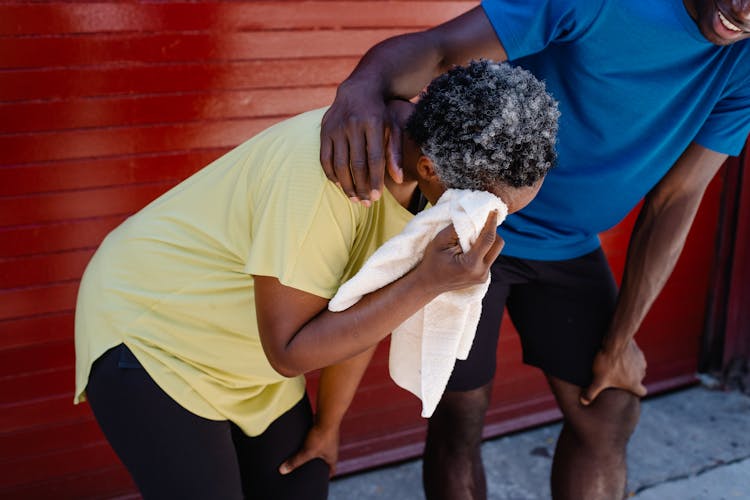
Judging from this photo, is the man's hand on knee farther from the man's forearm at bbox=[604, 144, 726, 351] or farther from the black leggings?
the black leggings

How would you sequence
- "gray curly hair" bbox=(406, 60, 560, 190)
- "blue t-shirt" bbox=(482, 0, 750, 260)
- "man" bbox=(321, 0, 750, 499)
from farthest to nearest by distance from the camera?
"blue t-shirt" bbox=(482, 0, 750, 260) < "man" bbox=(321, 0, 750, 499) < "gray curly hair" bbox=(406, 60, 560, 190)

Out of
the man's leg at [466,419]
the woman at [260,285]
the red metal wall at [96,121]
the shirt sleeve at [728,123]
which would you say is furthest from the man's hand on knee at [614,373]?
the red metal wall at [96,121]

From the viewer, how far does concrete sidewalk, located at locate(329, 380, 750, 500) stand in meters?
3.66

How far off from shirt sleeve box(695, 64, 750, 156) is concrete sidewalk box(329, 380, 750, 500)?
1799 mm

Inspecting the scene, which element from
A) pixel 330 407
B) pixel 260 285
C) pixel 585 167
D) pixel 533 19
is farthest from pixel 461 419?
pixel 533 19

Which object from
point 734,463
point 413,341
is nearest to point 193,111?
point 413,341

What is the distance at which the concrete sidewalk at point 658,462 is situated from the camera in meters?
3.66

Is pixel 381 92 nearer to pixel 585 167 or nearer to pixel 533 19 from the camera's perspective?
pixel 533 19

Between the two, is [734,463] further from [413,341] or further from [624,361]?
[413,341]

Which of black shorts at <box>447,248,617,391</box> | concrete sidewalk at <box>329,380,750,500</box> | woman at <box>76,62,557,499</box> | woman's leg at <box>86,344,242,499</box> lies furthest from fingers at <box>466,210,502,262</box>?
concrete sidewalk at <box>329,380,750,500</box>

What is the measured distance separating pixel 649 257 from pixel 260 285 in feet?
4.57

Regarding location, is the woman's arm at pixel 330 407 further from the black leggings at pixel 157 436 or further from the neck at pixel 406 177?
the neck at pixel 406 177

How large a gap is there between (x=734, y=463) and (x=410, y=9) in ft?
8.06

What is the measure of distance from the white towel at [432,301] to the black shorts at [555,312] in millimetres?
560
